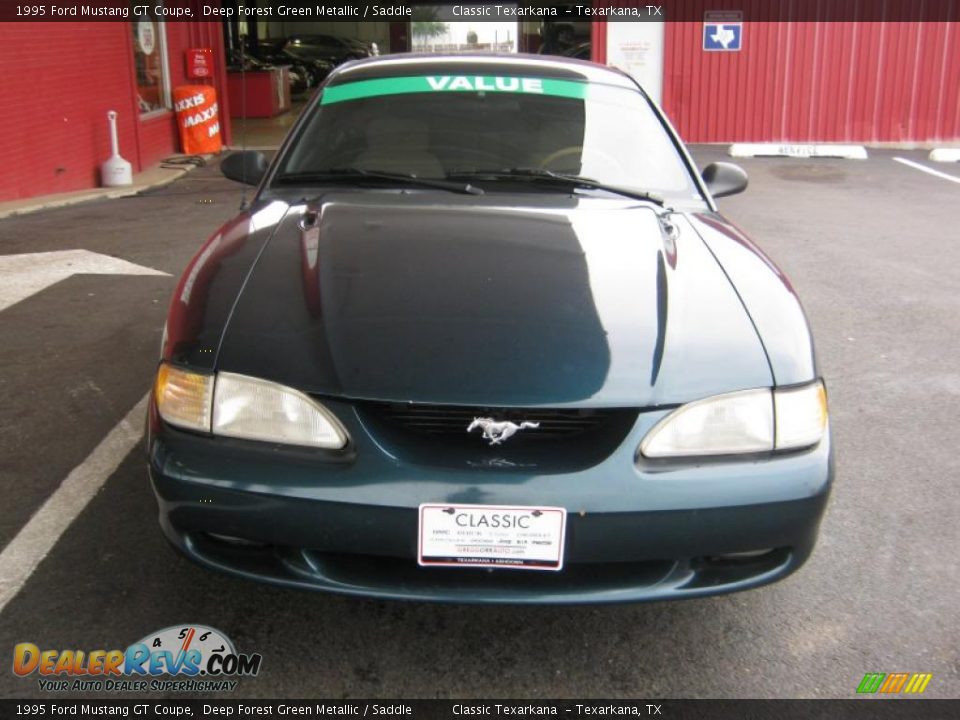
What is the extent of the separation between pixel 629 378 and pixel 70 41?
9.74 meters

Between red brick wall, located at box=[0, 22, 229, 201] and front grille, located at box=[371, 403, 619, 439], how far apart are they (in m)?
8.13

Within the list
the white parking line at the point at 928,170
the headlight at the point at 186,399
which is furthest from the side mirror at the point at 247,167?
the white parking line at the point at 928,170

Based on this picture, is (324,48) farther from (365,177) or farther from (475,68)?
(365,177)

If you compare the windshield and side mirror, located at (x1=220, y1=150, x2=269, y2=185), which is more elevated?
the windshield

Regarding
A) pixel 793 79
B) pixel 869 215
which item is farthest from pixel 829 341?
pixel 793 79

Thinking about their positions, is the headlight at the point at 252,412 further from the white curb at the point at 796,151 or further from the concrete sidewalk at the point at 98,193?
the white curb at the point at 796,151

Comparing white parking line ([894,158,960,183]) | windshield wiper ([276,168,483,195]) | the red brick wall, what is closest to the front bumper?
windshield wiper ([276,168,483,195])

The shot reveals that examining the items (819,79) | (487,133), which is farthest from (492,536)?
(819,79)

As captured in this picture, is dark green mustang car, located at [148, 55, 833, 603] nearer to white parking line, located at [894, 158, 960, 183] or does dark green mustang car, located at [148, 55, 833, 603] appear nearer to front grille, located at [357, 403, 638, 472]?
front grille, located at [357, 403, 638, 472]

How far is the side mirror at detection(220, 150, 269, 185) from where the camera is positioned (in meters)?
3.86

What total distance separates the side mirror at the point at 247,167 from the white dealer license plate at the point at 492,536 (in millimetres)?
2135

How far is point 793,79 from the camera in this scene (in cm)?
1446

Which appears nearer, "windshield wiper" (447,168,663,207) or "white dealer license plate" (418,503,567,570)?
"white dealer license plate" (418,503,567,570)

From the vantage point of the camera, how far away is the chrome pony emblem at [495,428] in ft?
7.11
